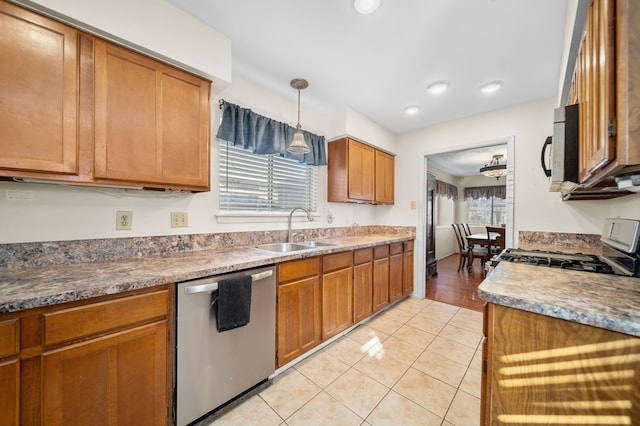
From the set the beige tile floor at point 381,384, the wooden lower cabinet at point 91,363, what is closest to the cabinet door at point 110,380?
the wooden lower cabinet at point 91,363

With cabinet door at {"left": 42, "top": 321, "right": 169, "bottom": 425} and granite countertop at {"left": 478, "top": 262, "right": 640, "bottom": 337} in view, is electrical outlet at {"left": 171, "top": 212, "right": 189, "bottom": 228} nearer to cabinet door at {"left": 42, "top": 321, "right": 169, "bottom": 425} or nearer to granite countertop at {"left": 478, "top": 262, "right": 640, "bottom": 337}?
cabinet door at {"left": 42, "top": 321, "right": 169, "bottom": 425}

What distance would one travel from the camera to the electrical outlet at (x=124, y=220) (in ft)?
5.09

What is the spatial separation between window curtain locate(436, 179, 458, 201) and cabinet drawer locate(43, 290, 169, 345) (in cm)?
631

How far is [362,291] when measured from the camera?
2.54 m

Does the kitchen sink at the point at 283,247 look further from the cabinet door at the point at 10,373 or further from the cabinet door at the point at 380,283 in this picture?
the cabinet door at the point at 10,373

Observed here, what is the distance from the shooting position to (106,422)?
106cm

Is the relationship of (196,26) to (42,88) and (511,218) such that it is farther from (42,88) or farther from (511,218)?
(511,218)

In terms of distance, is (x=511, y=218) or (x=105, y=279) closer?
(x=105, y=279)

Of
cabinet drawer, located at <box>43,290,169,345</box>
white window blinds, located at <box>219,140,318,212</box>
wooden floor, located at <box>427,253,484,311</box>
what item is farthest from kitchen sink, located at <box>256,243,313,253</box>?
wooden floor, located at <box>427,253,484,311</box>

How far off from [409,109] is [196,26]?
2293 millimetres

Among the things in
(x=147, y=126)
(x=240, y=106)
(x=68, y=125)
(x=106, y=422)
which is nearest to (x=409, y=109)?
(x=240, y=106)

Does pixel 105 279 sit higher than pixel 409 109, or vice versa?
pixel 409 109

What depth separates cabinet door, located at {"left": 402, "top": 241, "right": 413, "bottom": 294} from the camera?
3299 millimetres

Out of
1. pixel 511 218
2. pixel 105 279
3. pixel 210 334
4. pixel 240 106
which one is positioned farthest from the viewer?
pixel 511 218
